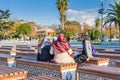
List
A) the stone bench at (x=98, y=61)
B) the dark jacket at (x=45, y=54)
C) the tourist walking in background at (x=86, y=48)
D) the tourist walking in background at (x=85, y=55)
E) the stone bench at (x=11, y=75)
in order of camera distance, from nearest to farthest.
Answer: the stone bench at (x=11, y=75) → the stone bench at (x=98, y=61) → the dark jacket at (x=45, y=54) → the tourist walking in background at (x=85, y=55) → the tourist walking in background at (x=86, y=48)

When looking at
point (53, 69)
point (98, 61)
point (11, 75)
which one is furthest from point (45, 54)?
point (11, 75)

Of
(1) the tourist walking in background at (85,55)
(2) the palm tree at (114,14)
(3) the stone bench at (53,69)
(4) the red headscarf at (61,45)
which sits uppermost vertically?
(2) the palm tree at (114,14)

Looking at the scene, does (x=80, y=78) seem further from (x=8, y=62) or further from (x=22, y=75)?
(x=8, y=62)

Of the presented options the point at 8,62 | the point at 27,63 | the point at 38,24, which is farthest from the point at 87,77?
the point at 38,24

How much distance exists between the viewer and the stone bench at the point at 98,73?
4.79 meters

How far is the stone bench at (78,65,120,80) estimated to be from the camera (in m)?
4.79

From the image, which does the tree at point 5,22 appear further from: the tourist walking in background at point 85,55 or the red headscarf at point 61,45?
the red headscarf at point 61,45

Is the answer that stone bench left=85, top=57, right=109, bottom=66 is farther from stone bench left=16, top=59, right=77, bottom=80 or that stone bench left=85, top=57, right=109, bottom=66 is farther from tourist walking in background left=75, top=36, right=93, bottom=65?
stone bench left=16, top=59, right=77, bottom=80

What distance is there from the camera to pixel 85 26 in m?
72.5

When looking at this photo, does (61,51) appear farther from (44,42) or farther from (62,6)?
(62,6)

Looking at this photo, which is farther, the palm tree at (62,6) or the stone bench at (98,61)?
the palm tree at (62,6)

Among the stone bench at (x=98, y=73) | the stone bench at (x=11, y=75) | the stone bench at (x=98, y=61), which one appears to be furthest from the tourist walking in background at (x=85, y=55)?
the stone bench at (x=11, y=75)

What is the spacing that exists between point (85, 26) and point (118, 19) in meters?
39.1

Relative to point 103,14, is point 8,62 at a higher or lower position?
lower
